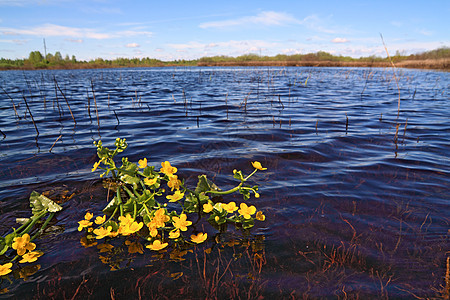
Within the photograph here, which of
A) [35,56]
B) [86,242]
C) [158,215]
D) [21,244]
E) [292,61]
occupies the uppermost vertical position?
[35,56]

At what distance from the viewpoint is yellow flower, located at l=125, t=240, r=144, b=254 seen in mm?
2283

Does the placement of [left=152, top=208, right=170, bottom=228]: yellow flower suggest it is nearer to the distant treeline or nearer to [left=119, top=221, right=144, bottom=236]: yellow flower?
[left=119, top=221, right=144, bottom=236]: yellow flower

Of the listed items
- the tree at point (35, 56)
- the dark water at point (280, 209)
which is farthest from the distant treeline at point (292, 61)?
the dark water at point (280, 209)

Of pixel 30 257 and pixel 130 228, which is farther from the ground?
pixel 130 228

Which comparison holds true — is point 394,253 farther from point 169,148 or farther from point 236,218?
point 169,148

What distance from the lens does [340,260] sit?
2.22 meters

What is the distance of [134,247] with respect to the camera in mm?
2332

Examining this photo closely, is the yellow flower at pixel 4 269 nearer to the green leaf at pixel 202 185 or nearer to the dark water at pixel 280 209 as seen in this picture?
the dark water at pixel 280 209

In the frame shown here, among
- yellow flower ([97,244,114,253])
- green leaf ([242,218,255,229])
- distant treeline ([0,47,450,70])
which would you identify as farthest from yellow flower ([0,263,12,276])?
distant treeline ([0,47,450,70])

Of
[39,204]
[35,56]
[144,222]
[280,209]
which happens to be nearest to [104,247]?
[144,222]

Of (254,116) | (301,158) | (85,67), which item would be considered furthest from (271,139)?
(85,67)

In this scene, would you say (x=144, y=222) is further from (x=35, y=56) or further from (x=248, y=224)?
(x=35, y=56)

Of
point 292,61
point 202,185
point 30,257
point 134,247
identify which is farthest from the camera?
point 292,61

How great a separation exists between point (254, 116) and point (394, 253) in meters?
6.44
